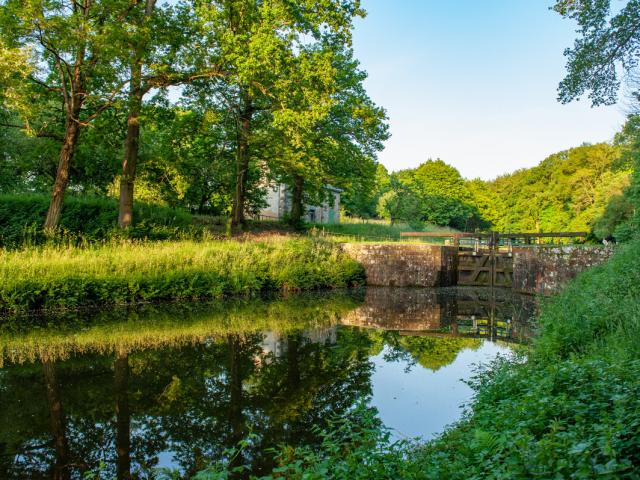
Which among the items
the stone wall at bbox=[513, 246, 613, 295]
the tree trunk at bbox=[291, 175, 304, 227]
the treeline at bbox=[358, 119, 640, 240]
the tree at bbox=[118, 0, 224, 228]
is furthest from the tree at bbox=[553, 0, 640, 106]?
the treeline at bbox=[358, 119, 640, 240]

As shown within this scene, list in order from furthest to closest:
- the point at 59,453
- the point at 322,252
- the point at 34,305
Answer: the point at 322,252, the point at 34,305, the point at 59,453

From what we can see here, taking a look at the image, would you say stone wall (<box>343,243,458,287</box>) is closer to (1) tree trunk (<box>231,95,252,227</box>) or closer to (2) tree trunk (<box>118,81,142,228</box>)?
(1) tree trunk (<box>231,95,252,227</box>)

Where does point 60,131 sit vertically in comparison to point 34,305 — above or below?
above

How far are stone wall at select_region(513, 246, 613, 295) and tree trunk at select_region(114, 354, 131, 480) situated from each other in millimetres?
12105

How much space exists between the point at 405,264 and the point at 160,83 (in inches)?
417

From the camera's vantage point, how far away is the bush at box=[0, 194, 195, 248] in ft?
49.1

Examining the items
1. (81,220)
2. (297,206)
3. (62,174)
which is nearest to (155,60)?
(62,174)

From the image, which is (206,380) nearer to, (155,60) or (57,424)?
(57,424)

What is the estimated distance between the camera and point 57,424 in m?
4.45

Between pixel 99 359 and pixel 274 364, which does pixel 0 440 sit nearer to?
pixel 99 359

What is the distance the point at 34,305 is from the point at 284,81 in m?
8.95

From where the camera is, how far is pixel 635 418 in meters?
2.54

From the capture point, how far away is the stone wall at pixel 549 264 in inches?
591

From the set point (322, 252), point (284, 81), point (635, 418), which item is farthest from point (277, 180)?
point (635, 418)
